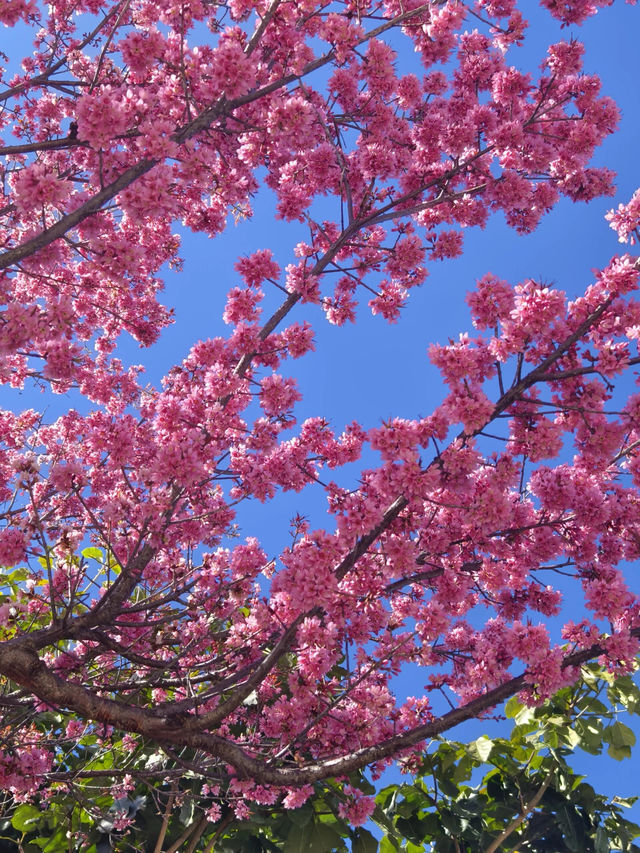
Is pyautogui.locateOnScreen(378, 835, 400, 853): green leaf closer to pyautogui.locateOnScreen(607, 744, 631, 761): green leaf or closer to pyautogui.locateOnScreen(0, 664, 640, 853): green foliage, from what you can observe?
pyautogui.locateOnScreen(0, 664, 640, 853): green foliage

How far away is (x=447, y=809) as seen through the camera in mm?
7805

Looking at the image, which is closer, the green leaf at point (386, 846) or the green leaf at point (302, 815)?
the green leaf at point (302, 815)

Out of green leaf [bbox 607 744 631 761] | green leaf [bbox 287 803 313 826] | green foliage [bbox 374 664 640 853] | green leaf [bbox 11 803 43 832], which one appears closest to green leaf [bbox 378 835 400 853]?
green foliage [bbox 374 664 640 853]

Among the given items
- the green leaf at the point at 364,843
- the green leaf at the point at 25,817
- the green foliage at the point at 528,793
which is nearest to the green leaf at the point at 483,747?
the green foliage at the point at 528,793

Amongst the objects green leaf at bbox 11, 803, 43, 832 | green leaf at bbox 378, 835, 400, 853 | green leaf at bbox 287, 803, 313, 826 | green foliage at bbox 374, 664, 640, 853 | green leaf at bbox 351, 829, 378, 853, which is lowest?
green leaf at bbox 11, 803, 43, 832

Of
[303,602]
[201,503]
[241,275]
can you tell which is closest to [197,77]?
[241,275]

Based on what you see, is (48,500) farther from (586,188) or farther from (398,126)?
(586,188)

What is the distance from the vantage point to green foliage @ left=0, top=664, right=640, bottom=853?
7266 mm

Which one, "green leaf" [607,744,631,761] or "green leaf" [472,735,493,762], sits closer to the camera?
"green leaf" [607,744,631,761]

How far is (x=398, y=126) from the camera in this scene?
9.42m

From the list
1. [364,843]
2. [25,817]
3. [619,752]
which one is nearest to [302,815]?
[364,843]

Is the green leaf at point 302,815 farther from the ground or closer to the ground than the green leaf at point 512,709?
closer to the ground

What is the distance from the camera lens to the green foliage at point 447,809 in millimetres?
7266

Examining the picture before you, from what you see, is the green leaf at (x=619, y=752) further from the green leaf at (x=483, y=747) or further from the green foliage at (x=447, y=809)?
the green leaf at (x=483, y=747)
